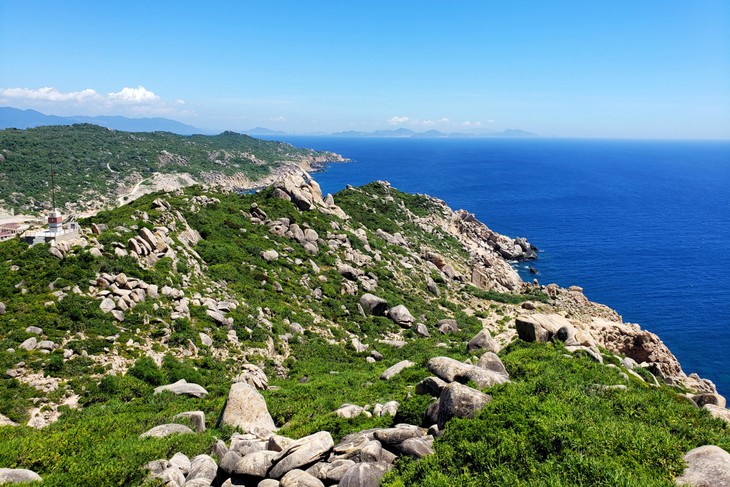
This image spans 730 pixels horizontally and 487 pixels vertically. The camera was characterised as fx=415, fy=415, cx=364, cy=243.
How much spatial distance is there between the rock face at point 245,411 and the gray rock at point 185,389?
4365 millimetres

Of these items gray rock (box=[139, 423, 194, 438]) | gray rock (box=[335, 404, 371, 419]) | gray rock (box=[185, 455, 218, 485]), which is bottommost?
gray rock (box=[139, 423, 194, 438])

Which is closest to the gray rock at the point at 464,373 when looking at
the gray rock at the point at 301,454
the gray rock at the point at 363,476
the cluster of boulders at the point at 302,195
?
the gray rock at the point at 363,476

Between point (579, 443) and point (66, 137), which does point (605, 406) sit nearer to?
point (579, 443)

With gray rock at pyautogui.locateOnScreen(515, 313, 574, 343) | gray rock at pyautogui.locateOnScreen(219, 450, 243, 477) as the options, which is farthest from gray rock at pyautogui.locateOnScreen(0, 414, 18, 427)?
gray rock at pyautogui.locateOnScreen(515, 313, 574, 343)

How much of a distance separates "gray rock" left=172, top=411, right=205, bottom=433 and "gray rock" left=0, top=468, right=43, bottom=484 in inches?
244

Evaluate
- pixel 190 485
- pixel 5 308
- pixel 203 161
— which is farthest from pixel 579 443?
pixel 203 161

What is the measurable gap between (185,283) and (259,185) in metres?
165

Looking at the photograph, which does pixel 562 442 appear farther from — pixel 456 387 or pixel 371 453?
pixel 371 453

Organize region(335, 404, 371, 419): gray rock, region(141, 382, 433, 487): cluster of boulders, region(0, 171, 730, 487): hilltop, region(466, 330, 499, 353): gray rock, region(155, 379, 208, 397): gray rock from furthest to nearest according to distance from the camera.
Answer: region(466, 330, 499, 353): gray rock
region(155, 379, 208, 397): gray rock
region(335, 404, 371, 419): gray rock
region(0, 171, 730, 487): hilltop
region(141, 382, 433, 487): cluster of boulders

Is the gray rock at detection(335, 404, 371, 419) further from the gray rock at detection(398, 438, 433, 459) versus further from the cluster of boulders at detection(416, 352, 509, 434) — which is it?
the gray rock at detection(398, 438, 433, 459)

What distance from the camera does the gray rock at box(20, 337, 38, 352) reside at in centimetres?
2336

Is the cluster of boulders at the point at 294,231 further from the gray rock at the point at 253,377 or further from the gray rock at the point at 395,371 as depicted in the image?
the gray rock at the point at 395,371

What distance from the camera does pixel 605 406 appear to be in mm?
15672

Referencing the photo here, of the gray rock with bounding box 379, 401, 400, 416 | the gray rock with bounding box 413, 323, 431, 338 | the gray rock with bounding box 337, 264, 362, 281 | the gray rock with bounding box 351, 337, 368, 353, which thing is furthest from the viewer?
the gray rock with bounding box 337, 264, 362, 281
